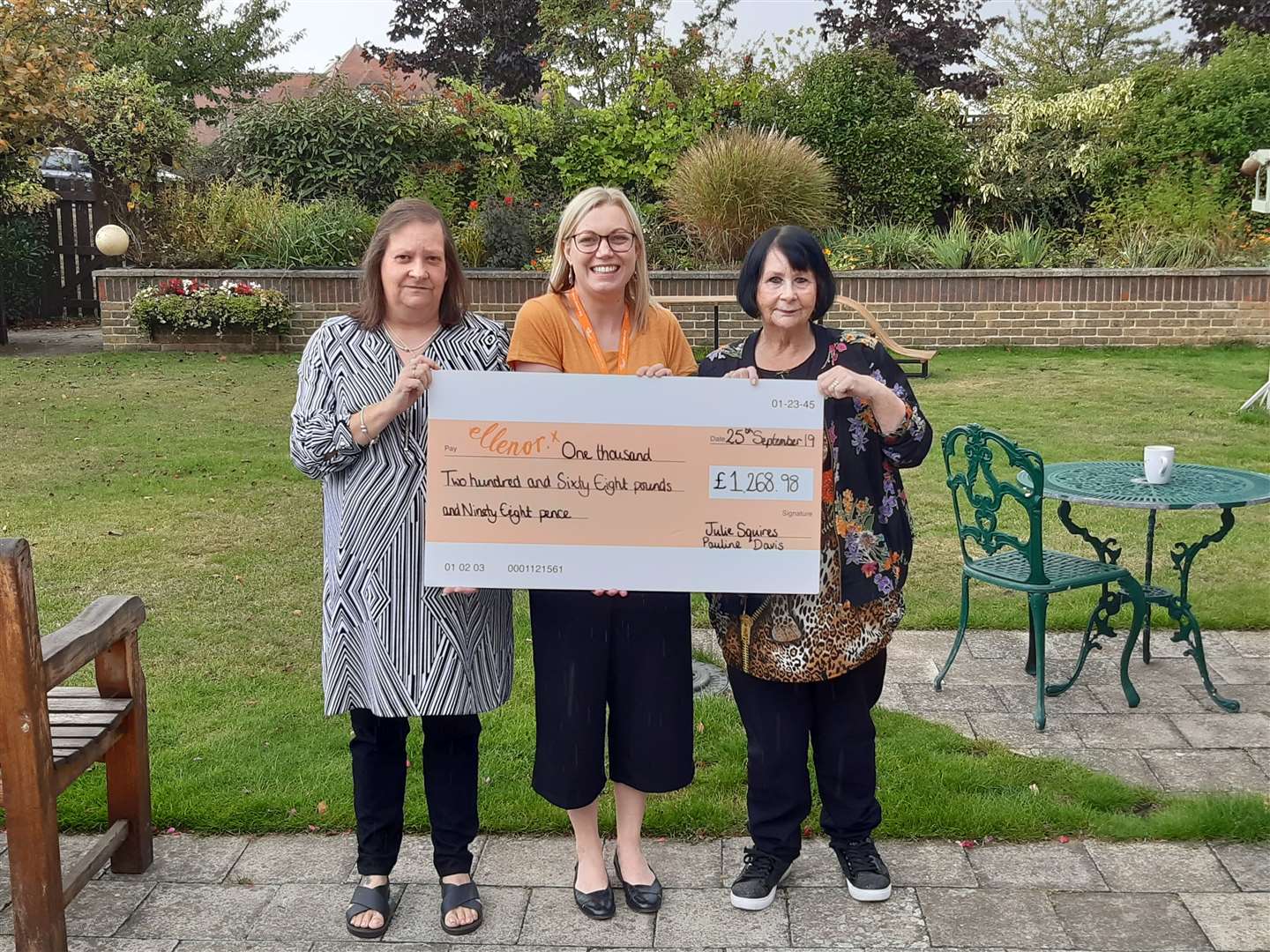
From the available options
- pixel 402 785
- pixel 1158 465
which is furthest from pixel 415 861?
pixel 1158 465

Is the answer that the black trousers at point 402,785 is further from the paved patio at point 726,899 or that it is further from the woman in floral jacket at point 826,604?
the woman in floral jacket at point 826,604

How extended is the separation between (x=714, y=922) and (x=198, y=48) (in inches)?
1180

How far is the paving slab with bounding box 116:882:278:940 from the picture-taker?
9.55 feet

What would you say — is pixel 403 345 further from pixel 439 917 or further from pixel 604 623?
pixel 439 917

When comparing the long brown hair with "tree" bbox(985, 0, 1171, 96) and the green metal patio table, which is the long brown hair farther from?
"tree" bbox(985, 0, 1171, 96)

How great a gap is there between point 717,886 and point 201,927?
130 centimetres

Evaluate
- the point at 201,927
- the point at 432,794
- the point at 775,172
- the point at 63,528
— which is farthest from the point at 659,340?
the point at 775,172

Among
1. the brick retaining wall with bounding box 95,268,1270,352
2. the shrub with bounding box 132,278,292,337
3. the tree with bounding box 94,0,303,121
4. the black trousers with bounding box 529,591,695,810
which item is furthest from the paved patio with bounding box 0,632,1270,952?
the tree with bounding box 94,0,303,121

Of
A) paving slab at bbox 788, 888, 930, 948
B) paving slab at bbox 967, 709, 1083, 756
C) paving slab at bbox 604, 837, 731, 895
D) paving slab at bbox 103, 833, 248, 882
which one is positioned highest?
paving slab at bbox 967, 709, 1083, 756

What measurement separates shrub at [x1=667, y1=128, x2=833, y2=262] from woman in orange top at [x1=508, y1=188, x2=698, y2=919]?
1128 cm

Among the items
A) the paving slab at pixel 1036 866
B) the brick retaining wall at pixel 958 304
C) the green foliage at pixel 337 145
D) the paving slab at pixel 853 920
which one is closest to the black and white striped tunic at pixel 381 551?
the paving slab at pixel 853 920

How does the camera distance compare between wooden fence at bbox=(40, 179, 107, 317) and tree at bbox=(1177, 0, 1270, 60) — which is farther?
tree at bbox=(1177, 0, 1270, 60)

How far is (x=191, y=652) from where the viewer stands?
4945mm

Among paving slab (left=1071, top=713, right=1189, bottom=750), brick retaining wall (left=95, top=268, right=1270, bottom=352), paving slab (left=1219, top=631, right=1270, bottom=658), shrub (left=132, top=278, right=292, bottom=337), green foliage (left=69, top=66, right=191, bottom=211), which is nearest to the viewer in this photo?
paving slab (left=1071, top=713, right=1189, bottom=750)
